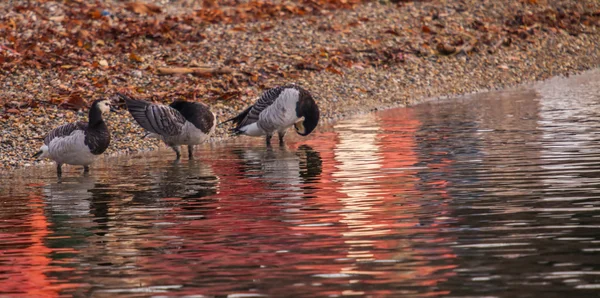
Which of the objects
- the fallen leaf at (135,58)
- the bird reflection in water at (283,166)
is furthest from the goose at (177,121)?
the fallen leaf at (135,58)

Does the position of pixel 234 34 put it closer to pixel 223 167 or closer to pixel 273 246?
pixel 223 167

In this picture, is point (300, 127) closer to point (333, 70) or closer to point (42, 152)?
point (42, 152)

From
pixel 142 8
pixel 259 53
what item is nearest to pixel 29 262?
pixel 259 53

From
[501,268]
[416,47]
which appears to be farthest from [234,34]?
[501,268]

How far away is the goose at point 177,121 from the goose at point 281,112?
5.20ft

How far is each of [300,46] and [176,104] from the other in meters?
12.8

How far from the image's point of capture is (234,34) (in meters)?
35.2

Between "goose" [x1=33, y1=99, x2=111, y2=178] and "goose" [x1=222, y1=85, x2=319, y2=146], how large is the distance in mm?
3824

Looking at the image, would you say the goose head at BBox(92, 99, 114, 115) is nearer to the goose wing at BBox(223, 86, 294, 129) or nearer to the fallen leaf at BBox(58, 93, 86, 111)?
the goose wing at BBox(223, 86, 294, 129)

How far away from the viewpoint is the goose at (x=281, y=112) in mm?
22844

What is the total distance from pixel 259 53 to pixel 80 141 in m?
14.0

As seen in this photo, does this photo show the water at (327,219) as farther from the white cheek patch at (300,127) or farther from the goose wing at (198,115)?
the goose wing at (198,115)

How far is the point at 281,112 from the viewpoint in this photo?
22.8 m

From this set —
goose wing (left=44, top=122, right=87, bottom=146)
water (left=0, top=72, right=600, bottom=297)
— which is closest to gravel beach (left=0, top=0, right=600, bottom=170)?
goose wing (left=44, top=122, right=87, bottom=146)
